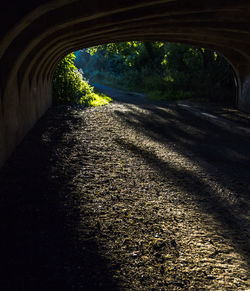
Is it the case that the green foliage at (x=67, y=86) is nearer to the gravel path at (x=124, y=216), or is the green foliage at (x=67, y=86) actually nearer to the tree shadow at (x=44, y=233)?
the gravel path at (x=124, y=216)

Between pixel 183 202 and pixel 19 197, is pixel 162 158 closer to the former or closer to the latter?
pixel 183 202

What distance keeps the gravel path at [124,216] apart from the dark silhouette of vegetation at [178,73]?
1200 cm

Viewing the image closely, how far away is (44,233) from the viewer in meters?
2.80

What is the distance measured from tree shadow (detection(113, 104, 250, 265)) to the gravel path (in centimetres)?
2

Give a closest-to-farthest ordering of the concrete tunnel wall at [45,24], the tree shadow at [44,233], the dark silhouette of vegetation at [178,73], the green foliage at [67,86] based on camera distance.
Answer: the tree shadow at [44,233]
the concrete tunnel wall at [45,24]
the green foliage at [67,86]
the dark silhouette of vegetation at [178,73]

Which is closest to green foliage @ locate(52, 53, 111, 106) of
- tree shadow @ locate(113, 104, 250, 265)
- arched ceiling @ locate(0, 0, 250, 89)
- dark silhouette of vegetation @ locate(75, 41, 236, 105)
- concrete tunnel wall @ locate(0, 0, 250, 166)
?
tree shadow @ locate(113, 104, 250, 265)

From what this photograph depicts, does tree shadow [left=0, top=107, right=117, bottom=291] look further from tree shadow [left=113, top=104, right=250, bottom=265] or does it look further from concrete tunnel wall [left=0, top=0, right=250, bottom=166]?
tree shadow [left=113, top=104, right=250, bottom=265]

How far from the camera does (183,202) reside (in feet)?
12.2

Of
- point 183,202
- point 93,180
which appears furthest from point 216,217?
point 93,180

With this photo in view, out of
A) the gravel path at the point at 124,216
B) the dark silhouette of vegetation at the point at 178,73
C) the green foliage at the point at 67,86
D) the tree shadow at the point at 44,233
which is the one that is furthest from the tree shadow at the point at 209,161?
the dark silhouette of vegetation at the point at 178,73

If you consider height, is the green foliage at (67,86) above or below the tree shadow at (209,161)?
above

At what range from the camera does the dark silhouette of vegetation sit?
18594 mm

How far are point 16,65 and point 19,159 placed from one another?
71.0 inches

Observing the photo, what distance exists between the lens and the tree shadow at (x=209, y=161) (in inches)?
137
